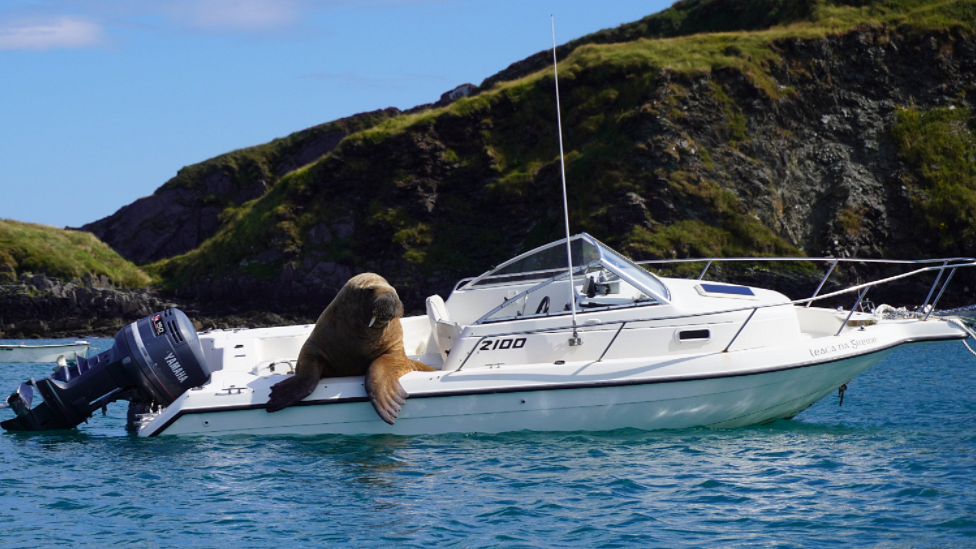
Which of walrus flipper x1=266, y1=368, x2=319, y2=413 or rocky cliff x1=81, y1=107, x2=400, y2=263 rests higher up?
rocky cliff x1=81, y1=107, x2=400, y2=263

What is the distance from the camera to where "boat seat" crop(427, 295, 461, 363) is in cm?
1139

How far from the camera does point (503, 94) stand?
2288 inches

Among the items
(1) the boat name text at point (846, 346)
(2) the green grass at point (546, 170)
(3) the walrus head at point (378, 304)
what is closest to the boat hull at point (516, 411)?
(1) the boat name text at point (846, 346)

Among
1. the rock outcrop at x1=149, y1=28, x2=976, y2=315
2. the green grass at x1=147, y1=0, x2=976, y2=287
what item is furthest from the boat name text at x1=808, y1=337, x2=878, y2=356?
the green grass at x1=147, y1=0, x2=976, y2=287

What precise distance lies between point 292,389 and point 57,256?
52.0 metres

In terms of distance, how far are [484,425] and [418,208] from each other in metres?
44.2

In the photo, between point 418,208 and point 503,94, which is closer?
point 418,208

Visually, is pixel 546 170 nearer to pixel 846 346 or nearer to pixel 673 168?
pixel 673 168

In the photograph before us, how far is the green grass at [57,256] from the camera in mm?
53312

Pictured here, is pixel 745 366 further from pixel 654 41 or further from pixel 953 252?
pixel 654 41

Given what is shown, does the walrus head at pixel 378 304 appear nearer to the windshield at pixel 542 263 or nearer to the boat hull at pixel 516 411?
the boat hull at pixel 516 411

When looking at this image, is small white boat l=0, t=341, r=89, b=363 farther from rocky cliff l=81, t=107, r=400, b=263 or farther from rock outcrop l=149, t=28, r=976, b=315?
rocky cliff l=81, t=107, r=400, b=263

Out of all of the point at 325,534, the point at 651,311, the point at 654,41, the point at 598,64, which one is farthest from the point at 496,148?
the point at 325,534

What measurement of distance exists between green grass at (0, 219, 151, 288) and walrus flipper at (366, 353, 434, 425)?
49.7m
